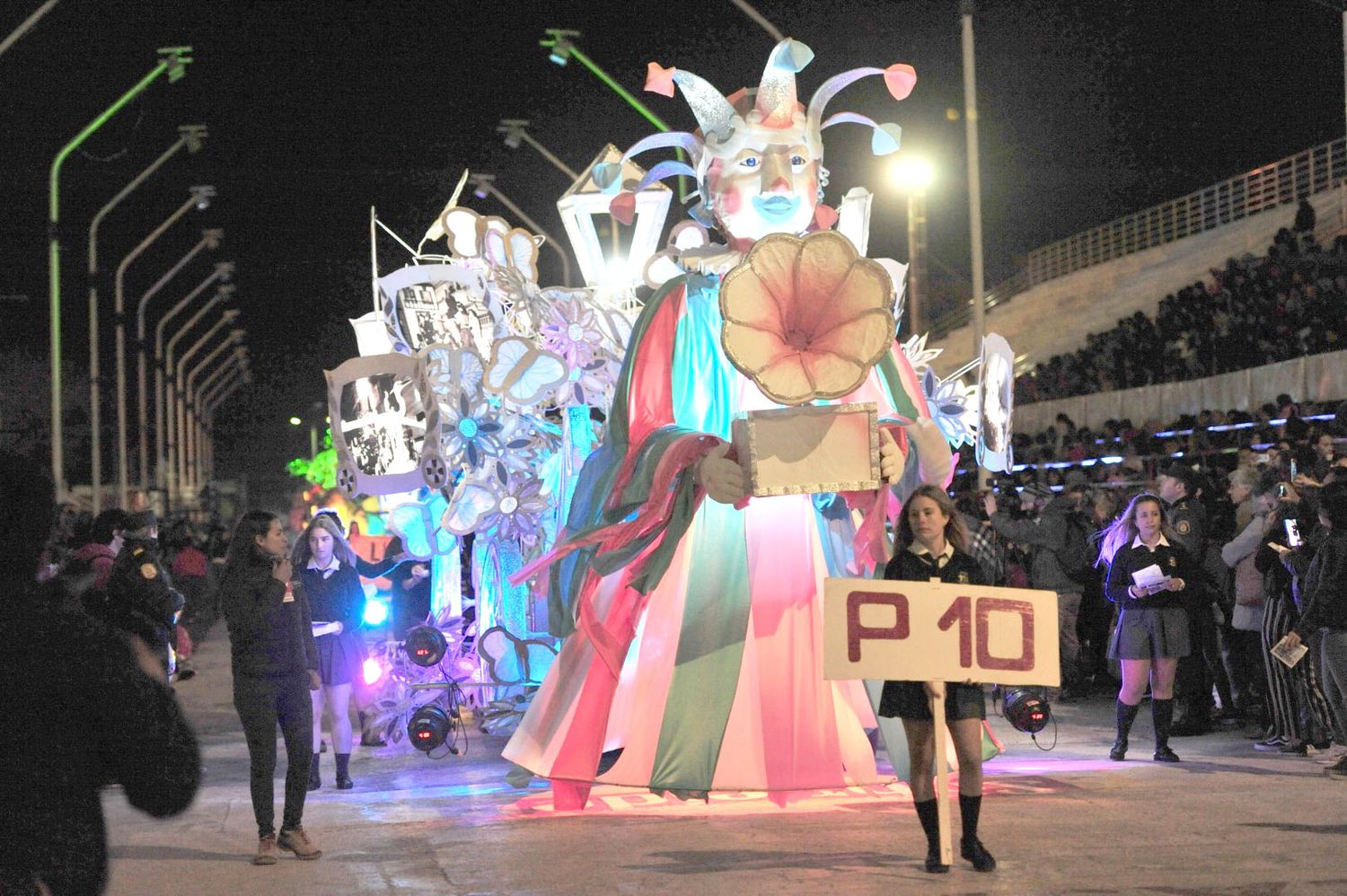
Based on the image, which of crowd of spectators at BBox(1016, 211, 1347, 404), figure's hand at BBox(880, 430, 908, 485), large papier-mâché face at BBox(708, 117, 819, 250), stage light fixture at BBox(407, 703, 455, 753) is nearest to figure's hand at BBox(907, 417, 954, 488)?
figure's hand at BBox(880, 430, 908, 485)

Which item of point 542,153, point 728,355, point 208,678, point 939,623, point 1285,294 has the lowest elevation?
point 208,678

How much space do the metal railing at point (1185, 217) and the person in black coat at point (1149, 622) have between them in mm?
16931

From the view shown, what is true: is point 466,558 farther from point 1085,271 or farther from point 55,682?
point 1085,271

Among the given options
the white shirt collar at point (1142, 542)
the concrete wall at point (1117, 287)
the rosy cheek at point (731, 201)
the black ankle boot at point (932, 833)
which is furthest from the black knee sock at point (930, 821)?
the concrete wall at point (1117, 287)

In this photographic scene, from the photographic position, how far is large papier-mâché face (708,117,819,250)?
9.41m

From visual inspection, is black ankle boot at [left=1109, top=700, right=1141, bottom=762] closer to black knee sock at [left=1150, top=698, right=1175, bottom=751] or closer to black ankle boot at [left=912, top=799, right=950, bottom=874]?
black knee sock at [left=1150, top=698, right=1175, bottom=751]

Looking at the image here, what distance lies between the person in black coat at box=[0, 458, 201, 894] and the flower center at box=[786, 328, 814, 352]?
17.3 ft

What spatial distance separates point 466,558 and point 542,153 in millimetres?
8934

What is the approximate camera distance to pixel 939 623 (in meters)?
6.98

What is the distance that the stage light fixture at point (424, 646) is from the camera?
40.7 ft

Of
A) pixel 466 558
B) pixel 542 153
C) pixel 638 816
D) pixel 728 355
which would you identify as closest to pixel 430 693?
pixel 466 558

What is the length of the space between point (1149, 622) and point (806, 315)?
143 inches

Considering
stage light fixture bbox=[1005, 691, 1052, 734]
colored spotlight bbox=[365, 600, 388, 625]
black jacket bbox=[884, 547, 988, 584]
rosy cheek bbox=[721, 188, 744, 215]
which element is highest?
rosy cheek bbox=[721, 188, 744, 215]

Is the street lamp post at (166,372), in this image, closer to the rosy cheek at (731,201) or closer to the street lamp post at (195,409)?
the street lamp post at (195,409)
